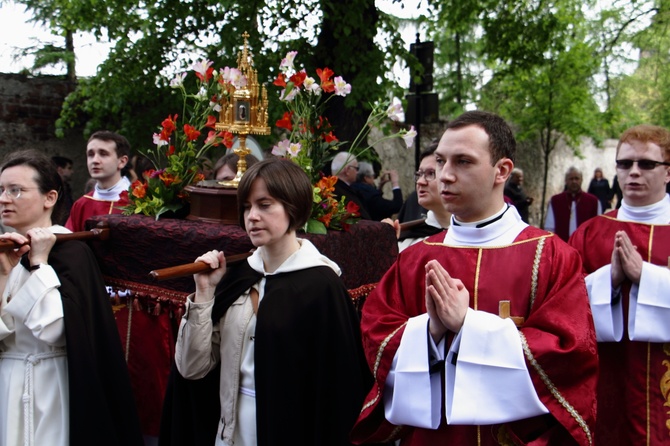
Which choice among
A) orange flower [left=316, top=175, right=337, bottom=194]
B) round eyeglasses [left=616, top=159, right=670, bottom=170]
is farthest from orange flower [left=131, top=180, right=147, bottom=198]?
round eyeglasses [left=616, top=159, right=670, bottom=170]

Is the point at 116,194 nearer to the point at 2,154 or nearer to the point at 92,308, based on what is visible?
the point at 92,308

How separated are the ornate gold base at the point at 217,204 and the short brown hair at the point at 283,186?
0.74 metres

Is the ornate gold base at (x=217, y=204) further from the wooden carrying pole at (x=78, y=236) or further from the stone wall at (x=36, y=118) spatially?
the stone wall at (x=36, y=118)

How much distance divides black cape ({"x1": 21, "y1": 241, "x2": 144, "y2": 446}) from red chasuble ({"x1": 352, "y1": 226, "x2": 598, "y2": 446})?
1.22 meters

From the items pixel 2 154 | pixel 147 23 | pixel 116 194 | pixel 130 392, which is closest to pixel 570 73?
pixel 147 23

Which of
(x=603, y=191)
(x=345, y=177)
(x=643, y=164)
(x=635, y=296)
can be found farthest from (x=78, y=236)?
(x=603, y=191)

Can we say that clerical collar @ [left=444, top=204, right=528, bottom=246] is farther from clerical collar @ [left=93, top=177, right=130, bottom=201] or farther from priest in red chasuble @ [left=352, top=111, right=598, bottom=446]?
clerical collar @ [left=93, top=177, right=130, bottom=201]

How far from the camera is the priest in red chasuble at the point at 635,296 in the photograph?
3.75 meters

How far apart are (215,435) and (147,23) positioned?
24.2ft

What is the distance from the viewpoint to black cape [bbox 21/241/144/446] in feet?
10.8

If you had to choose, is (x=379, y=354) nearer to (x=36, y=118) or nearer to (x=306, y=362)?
(x=306, y=362)

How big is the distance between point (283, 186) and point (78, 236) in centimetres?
120

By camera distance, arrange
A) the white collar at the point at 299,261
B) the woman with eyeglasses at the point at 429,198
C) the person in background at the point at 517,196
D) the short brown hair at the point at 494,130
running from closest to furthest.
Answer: the short brown hair at the point at 494,130 → the white collar at the point at 299,261 → the woman with eyeglasses at the point at 429,198 → the person in background at the point at 517,196

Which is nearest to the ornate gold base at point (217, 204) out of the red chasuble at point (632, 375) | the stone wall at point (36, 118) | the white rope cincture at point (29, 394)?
the white rope cincture at point (29, 394)
